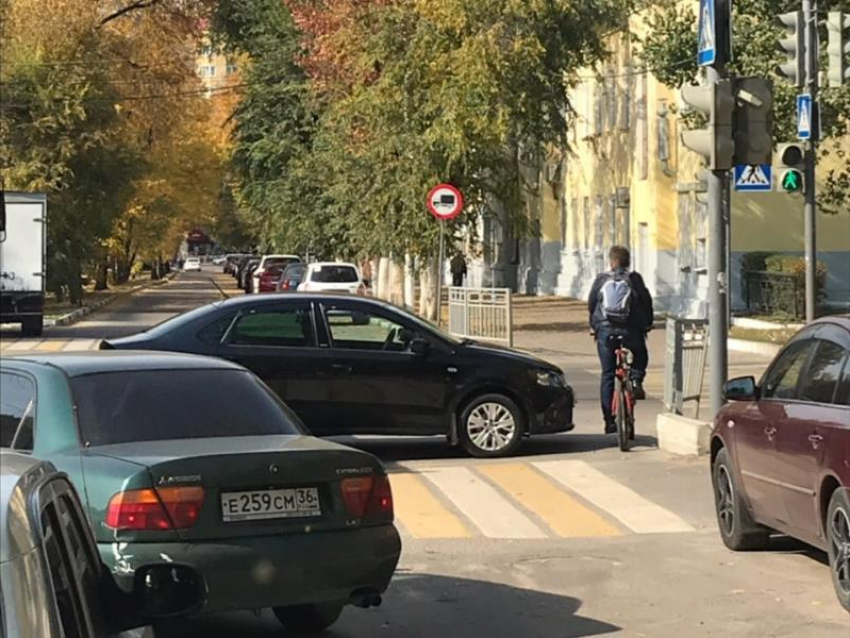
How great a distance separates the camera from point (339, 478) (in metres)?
7.07

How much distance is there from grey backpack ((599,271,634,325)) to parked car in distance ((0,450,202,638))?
10711 mm

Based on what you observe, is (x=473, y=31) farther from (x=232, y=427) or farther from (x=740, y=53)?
(x=232, y=427)

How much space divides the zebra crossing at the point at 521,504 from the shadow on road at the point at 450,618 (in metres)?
1.76

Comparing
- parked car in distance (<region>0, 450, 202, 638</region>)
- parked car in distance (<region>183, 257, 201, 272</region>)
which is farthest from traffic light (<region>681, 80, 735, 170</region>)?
parked car in distance (<region>183, 257, 201, 272</region>)

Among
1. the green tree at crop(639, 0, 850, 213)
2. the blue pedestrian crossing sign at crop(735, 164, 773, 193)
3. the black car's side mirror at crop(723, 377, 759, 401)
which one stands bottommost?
the black car's side mirror at crop(723, 377, 759, 401)

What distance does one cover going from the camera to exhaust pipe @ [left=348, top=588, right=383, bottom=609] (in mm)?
7102

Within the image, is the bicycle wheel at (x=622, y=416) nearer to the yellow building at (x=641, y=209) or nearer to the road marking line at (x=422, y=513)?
the road marking line at (x=422, y=513)

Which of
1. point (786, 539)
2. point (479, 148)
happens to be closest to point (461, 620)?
point (786, 539)

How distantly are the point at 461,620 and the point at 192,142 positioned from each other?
226 ft

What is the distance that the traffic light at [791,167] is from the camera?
734 inches

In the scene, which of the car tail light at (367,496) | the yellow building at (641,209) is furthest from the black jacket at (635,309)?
the yellow building at (641,209)

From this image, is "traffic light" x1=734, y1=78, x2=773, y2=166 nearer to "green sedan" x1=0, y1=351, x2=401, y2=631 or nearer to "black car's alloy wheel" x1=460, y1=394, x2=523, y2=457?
"black car's alloy wheel" x1=460, y1=394, x2=523, y2=457

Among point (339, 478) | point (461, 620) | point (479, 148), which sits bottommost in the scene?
point (461, 620)

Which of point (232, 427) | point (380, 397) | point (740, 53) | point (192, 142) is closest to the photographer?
point (232, 427)
